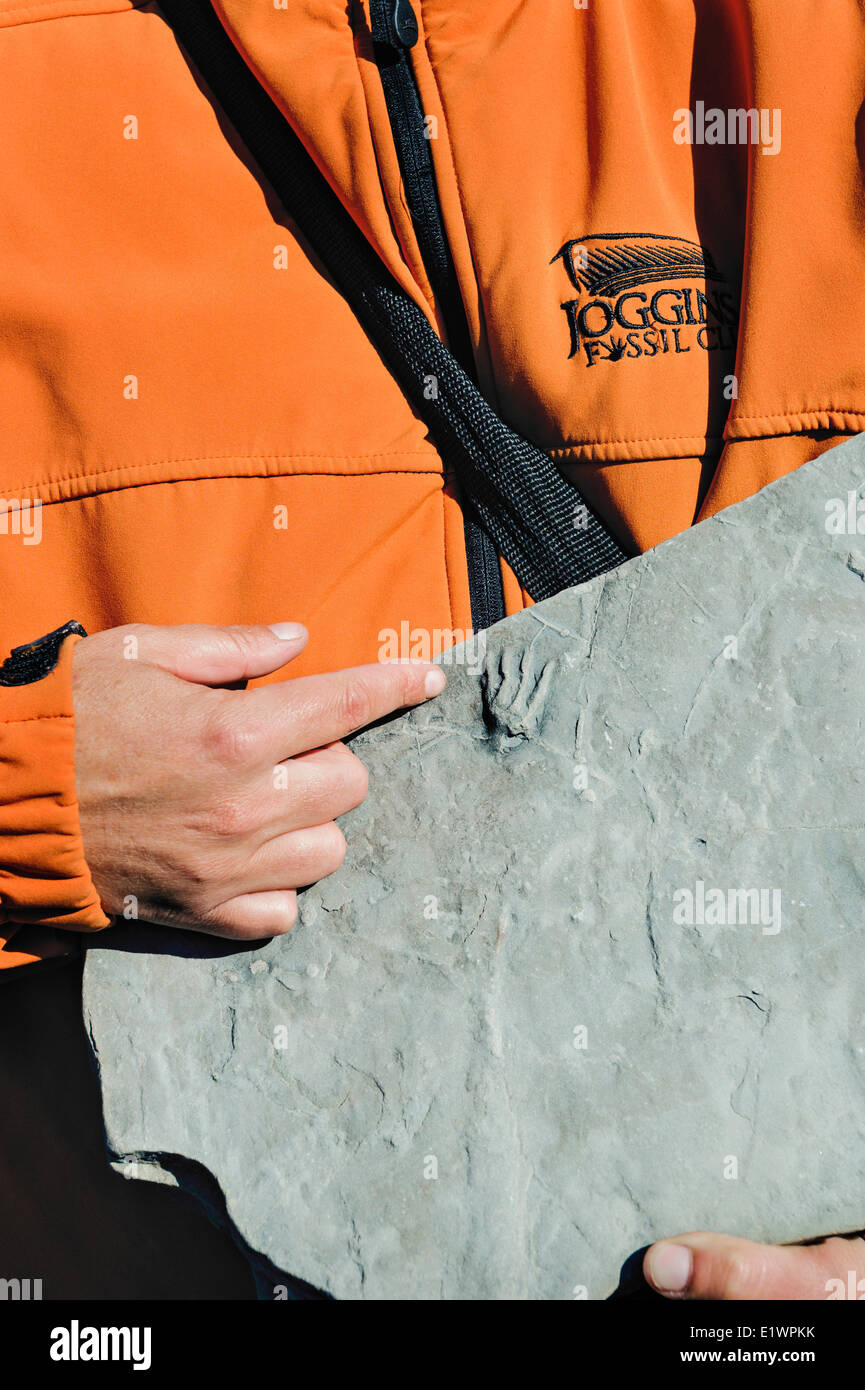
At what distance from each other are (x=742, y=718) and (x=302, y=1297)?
0.69 meters

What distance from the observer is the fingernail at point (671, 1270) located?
2.67ft

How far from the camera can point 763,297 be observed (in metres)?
0.90

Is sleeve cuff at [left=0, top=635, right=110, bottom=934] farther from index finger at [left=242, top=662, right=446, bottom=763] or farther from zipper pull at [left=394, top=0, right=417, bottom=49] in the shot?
zipper pull at [left=394, top=0, right=417, bottom=49]

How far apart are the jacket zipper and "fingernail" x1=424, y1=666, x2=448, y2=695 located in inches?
4.3

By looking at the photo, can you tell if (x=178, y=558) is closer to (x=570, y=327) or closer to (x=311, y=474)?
(x=311, y=474)

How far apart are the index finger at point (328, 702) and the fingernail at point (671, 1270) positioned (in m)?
0.55

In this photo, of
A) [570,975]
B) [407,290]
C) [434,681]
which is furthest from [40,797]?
[407,290]

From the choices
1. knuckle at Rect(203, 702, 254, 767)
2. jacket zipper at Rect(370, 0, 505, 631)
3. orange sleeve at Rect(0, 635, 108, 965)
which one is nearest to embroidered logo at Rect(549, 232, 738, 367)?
jacket zipper at Rect(370, 0, 505, 631)

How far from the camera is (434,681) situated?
3.13 feet

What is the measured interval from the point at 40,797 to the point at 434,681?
38cm

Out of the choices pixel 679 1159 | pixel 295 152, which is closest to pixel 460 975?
pixel 679 1159

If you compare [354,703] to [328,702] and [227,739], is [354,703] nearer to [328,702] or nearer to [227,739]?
[328,702]

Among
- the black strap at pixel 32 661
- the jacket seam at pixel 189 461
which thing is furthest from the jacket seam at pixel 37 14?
the black strap at pixel 32 661

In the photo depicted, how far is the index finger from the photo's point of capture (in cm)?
87
